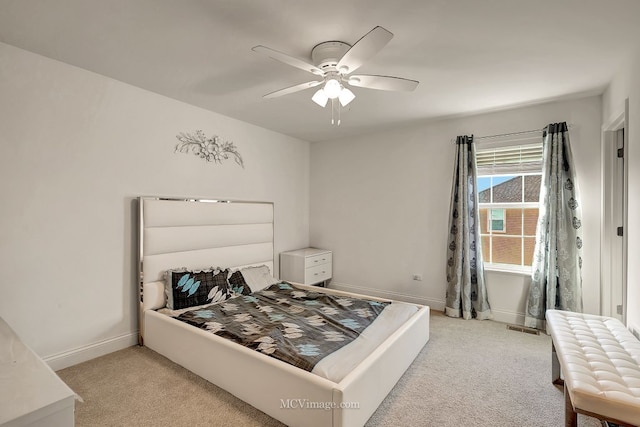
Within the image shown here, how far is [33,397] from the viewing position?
1114 mm

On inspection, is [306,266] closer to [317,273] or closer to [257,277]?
[317,273]

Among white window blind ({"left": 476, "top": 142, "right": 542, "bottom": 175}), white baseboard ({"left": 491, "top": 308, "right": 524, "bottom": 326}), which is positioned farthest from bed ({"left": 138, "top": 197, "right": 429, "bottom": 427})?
white window blind ({"left": 476, "top": 142, "right": 542, "bottom": 175})

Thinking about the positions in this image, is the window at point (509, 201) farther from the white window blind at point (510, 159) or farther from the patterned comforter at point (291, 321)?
the patterned comforter at point (291, 321)

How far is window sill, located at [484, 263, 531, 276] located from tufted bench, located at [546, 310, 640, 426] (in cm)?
116

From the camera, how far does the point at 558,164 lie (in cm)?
308

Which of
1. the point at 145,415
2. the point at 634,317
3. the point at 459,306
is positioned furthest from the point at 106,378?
the point at 634,317

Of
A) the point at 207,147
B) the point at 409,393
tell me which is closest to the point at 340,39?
the point at 207,147

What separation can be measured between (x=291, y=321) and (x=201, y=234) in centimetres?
147

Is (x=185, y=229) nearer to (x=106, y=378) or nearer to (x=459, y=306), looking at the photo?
(x=106, y=378)

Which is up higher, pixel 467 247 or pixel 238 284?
pixel 467 247

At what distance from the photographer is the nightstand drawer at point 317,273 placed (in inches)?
169

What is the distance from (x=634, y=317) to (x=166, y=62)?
12.8ft

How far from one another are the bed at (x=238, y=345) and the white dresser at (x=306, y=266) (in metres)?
0.31

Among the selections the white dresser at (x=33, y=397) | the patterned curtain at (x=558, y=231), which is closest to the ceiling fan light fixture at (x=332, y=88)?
the white dresser at (x=33, y=397)
